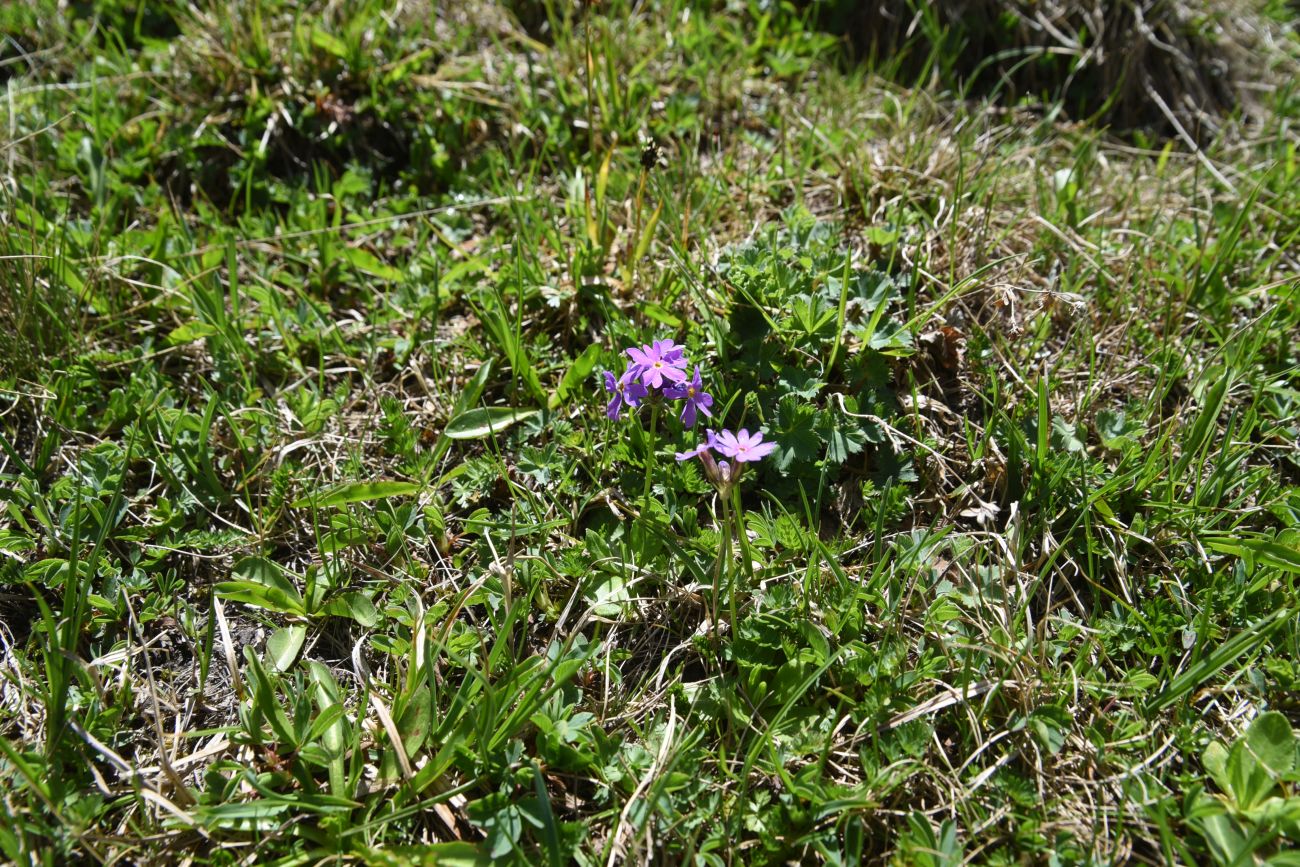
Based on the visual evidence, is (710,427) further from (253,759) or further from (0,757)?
(0,757)

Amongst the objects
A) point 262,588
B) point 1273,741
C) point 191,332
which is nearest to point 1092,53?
point 1273,741

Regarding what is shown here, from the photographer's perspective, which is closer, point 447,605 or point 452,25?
point 447,605

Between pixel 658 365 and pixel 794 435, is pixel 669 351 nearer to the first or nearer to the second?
pixel 658 365

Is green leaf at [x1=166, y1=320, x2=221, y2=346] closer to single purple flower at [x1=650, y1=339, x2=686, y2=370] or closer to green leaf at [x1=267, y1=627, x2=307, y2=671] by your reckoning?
green leaf at [x1=267, y1=627, x2=307, y2=671]

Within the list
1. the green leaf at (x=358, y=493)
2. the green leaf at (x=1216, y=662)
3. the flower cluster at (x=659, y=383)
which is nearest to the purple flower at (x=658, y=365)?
the flower cluster at (x=659, y=383)

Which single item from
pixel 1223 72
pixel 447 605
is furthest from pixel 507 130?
pixel 1223 72

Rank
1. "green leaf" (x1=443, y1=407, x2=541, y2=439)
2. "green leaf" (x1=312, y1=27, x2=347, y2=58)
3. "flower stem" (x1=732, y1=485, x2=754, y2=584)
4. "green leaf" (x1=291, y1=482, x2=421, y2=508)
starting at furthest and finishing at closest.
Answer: "green leaf" (x1=312, y1=27, x2=347, y2=58) < "green leaf" (x1=443, y1=407, x2=541, y2=439) < "green leaf" (x1=291, y1=482, x2=421, y2=508) < "flower stem" (x1=732, y1=485, x2=754, y2=584)

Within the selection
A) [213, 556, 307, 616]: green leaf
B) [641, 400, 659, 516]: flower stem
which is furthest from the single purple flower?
[213, 556, 307, 616]: green leaf
